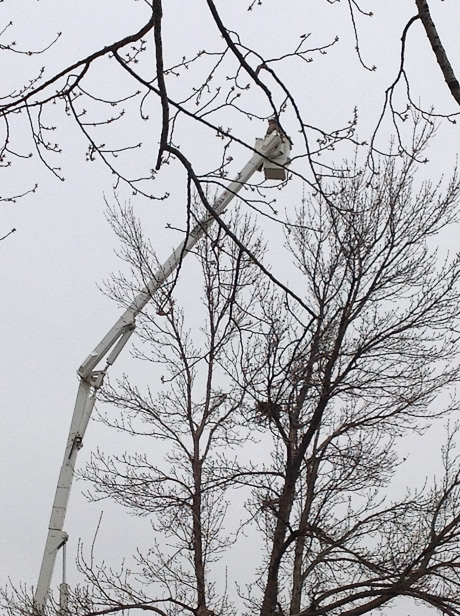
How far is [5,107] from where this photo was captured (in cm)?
408

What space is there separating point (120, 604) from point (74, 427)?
7.34 feet

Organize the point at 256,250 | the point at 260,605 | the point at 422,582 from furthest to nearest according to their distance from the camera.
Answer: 1. the point at 256,250
2. the point at 260,605
3. the point at 422,582

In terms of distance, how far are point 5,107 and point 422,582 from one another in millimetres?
7573

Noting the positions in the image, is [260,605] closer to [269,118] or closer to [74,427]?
[74,427]

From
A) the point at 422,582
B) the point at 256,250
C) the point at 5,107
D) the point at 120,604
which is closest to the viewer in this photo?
the point at 5,107

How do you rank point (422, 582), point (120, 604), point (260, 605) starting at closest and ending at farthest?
point (422, 582) → point (120, 604) → point (260, 605)

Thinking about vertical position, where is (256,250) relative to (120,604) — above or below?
above

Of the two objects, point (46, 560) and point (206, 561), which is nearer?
point (46, 560)

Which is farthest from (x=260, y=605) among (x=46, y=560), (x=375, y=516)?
(x=46, y=560)

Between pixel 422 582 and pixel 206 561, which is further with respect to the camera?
pixel 206 561

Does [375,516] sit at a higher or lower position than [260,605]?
higher

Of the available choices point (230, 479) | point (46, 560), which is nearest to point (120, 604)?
point (46, 560)

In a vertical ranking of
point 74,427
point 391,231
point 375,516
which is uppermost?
point 391,231

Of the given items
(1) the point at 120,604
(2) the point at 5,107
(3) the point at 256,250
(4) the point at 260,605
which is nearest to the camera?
(2) the point at 5,107
